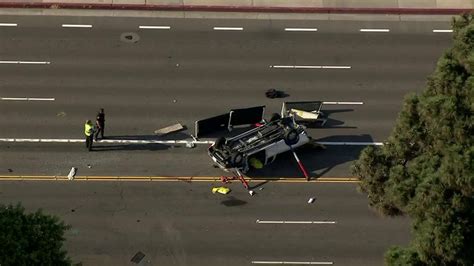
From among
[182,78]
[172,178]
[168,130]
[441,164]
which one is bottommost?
[172,178]

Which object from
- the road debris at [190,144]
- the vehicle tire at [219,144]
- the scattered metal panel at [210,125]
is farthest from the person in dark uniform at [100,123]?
the vehicle tire at [219,144]

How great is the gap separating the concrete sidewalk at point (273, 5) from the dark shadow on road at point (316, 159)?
8.90 m

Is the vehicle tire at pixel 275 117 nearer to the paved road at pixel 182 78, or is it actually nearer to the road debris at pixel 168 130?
the paved road at pixel 182 78

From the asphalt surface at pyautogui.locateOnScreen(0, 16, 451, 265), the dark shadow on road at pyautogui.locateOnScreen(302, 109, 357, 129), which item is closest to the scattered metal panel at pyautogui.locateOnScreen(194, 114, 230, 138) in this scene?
the asphalt surface at pyautogui.locateOnScreen(0, 16, 451, 265)

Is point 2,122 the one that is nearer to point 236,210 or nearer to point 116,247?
point 116,247

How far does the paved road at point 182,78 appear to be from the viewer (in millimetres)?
33156

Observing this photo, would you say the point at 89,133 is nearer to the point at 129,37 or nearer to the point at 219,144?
the point at 219,144

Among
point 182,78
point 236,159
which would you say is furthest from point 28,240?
point 182,78

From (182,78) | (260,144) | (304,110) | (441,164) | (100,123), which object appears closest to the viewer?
(441,164)

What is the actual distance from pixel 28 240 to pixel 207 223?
950 cm

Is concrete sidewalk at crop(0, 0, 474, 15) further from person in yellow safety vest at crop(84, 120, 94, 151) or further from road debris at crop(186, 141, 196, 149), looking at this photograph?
person in yellow safety vest at crop(84, 120, 94, 151)

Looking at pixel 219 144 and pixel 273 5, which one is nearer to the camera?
pixel 219 144

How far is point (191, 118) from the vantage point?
34656mm

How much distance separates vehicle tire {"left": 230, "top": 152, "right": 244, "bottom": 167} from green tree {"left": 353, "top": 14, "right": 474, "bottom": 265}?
1023 centimetres
